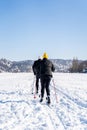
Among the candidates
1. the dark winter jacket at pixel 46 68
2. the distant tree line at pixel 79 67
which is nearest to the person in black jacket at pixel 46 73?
the dark winter jacket at pixel 46 68

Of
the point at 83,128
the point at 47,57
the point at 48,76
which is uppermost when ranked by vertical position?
the point at 47,57

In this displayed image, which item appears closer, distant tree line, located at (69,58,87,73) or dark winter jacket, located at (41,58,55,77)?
dark winter jacket, located at (41,58,55,77)

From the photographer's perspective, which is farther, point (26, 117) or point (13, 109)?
point (13, 109)

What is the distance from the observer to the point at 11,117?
9609 mm

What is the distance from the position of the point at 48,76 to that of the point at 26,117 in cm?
380

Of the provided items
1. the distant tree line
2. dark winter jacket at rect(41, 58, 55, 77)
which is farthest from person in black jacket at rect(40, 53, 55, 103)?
the distant tree line

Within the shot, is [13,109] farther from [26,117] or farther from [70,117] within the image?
[70,117]

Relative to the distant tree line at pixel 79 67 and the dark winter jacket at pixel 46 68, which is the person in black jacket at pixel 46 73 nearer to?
the dark winter jacket at pixel 46 68

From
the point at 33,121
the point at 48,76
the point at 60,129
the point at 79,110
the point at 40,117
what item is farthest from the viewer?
the point at 48,76

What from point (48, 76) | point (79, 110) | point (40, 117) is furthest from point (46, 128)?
point (48, 76)

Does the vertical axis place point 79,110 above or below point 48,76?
below

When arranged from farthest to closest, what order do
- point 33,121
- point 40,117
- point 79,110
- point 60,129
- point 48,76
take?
point 48,76 < point 79,110 < point 40,117 < point 33,121 < point 60,129

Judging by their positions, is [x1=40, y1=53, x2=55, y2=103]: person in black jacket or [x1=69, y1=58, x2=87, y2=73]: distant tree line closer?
[x1=40, y1=53, x2=55, y2=103]: person in black jacket

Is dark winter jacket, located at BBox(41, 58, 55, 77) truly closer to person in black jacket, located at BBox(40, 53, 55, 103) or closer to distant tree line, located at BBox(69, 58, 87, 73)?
person in black jacket, located at BBox(40, 53, 55, 103)
